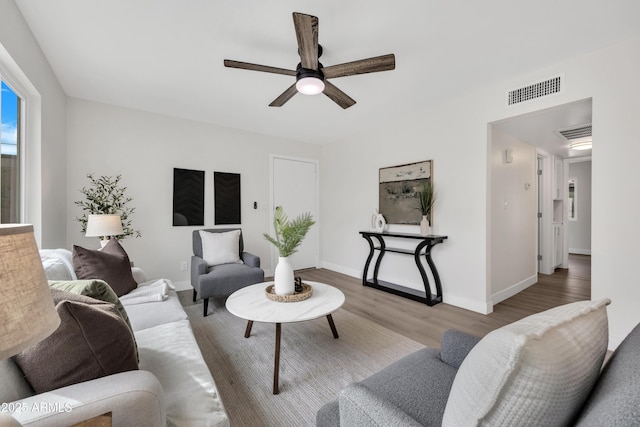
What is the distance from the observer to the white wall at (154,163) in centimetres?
297

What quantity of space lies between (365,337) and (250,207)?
108 inches

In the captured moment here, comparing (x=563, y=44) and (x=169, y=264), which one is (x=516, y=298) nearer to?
(x=563, y=44)

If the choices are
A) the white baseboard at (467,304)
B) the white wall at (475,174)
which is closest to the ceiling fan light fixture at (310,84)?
the white wall at (475,174)

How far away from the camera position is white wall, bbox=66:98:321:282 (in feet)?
9.76

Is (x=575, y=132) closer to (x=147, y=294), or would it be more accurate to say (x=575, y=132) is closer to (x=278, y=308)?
(x=278, y=308)

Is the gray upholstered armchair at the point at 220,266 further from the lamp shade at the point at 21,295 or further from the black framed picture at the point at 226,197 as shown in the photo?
the lamp shade at the point at 21,295

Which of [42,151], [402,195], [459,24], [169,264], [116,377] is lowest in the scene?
[169,264]

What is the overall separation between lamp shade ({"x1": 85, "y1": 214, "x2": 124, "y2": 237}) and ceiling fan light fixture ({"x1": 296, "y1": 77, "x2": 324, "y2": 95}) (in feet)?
7.20

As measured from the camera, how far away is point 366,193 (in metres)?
4.09

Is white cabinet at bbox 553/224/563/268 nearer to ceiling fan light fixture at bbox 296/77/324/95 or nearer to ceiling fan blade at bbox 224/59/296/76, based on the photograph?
ceiling fan light fixture at bbox 296/77/324/95

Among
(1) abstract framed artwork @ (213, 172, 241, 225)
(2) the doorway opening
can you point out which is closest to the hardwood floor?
(2) the doorway opening

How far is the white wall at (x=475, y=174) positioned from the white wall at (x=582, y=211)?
5381 millimetres

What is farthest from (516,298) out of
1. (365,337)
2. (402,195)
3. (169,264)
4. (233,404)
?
(169,264)

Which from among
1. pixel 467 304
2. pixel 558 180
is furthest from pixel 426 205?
pixel 558 180
